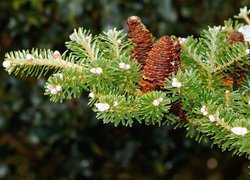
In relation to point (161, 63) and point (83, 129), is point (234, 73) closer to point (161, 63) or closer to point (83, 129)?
point (161, 63)

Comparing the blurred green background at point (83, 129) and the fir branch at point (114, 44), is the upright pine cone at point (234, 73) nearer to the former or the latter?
the fir branch at point (114, 44)

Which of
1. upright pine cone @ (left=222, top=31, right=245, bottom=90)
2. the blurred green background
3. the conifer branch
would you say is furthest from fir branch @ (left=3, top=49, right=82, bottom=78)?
the blurred green background

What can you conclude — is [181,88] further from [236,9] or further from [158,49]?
[236,9]

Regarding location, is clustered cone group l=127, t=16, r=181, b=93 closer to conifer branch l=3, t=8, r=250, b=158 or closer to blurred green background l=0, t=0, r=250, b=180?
conifer branch l=3, t=8, r=250, b=158

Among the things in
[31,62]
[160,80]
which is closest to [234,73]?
[160,80]

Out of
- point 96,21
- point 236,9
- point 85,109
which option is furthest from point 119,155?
point 236,9

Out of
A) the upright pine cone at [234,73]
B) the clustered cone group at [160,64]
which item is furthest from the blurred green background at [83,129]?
the clustered cone group at [160,64]
